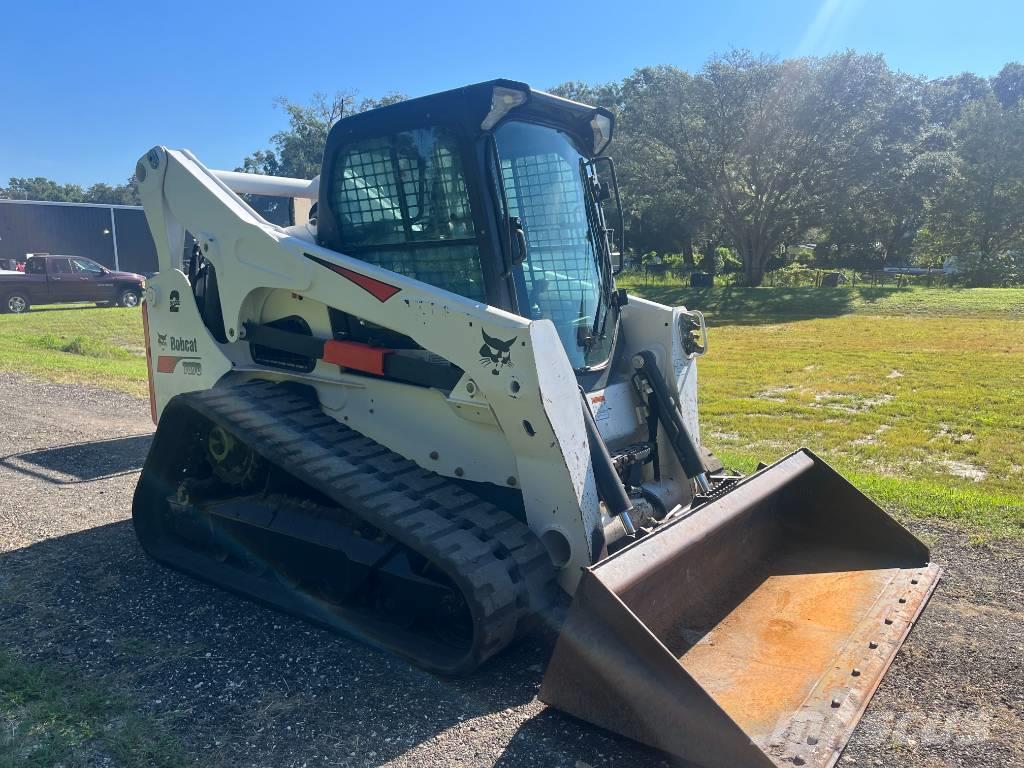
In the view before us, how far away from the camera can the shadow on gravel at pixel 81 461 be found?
6910 millimetres

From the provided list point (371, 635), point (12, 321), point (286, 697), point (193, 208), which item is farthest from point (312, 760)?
point (12, 321)

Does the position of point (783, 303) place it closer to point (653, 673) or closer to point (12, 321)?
point (12, 321)

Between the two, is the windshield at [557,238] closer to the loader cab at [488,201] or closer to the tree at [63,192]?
the loader cab at [488,201]

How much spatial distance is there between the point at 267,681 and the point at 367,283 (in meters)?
1.90

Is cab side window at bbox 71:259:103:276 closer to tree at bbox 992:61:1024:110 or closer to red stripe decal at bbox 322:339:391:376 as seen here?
red stripe decal at bbox 322:339:391:376

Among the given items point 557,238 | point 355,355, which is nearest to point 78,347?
point 355,355

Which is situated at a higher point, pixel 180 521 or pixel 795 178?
pixel 795 178

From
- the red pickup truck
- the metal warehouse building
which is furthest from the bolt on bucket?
the metal warehouse building

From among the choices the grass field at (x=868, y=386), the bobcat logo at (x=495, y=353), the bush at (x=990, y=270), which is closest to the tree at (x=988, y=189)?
the bush at (x=990, y=270)

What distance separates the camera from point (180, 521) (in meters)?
4.94

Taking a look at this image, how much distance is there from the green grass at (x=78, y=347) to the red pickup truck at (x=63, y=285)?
67cm

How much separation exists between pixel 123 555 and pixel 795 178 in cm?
2911

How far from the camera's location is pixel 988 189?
38.5 m

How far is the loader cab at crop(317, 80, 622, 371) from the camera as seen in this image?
167 inches
